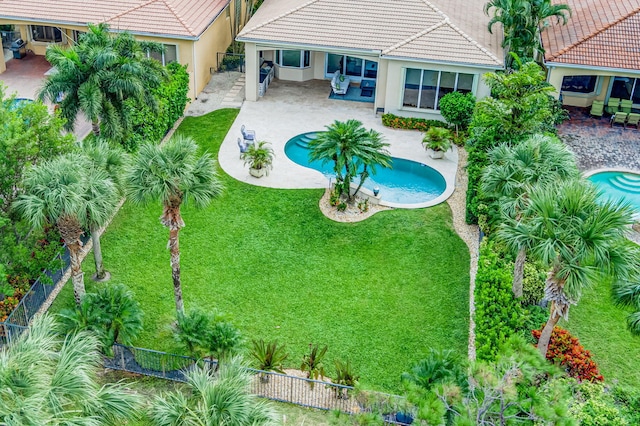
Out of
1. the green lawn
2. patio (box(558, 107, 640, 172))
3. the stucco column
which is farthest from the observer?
the stucco column

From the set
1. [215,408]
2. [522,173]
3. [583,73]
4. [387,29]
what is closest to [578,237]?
[522,173]

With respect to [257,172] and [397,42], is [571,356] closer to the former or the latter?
[257,172]

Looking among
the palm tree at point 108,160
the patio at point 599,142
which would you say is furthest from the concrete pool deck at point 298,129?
the palm tree at point 108,160

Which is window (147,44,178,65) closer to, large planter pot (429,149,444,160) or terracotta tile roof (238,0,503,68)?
terracotta tile roof (238,0,503,68)

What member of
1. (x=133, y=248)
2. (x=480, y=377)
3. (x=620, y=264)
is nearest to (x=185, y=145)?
(x=133, y=248)

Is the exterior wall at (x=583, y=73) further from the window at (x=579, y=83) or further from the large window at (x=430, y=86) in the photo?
the large window at (x=430, y=86)

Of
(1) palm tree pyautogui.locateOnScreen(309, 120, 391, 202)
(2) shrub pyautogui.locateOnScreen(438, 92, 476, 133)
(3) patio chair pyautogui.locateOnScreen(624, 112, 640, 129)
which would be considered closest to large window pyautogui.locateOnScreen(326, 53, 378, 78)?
(2) shrub pyautogui.locateOnScreen(438, 92, 476, 133)
